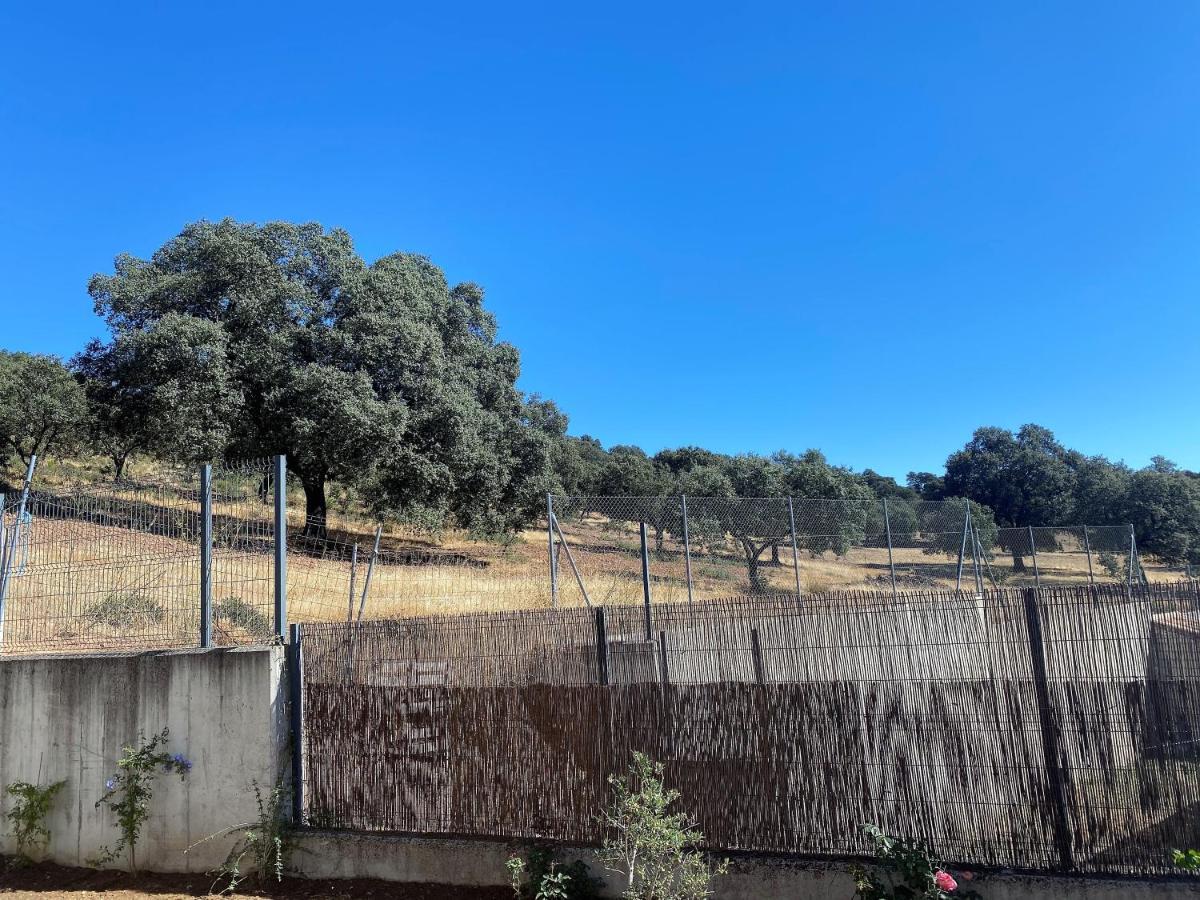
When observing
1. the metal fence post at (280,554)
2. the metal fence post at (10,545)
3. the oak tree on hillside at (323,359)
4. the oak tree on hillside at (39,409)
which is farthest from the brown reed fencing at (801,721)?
the oak tree on hillside at (39,409)

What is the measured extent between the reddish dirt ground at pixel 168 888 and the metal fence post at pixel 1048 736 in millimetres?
3208

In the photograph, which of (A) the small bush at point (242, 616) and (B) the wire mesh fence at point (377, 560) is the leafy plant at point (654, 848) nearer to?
(B) the wire mesh fence at point (377, 560)

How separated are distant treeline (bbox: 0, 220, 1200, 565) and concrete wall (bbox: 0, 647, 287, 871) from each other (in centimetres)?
918

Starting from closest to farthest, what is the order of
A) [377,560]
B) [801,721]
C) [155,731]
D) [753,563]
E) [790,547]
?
1. [801,721]
2. [155,731]
3. [377,560]
4. [753,563]
5. [790,547]

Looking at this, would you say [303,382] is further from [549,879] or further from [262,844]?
[549,879]

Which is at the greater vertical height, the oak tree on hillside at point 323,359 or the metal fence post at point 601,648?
the oak tree on hillside at point 323,359

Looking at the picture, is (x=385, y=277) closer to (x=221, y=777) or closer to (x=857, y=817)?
(x=221, y=777)

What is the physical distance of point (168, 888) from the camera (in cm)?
540

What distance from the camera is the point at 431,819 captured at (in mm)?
5305

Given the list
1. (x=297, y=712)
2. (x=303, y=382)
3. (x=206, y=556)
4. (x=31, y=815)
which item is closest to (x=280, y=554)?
(x=206, y=556)

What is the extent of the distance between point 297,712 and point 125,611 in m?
2.06

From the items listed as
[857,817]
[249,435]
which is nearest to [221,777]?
[857,817]

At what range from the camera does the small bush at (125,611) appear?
6.43 metres

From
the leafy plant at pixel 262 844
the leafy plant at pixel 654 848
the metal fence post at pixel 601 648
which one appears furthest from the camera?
the leafy plant at pixel 262 844
